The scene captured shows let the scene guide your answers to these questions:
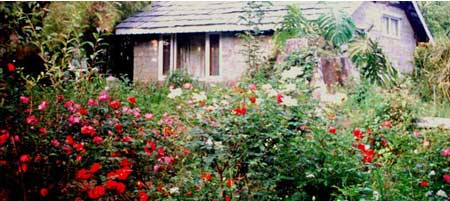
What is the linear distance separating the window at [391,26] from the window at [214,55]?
9.55 ft

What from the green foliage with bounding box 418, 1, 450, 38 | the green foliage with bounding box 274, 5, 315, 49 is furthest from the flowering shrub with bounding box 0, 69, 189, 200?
the green foliage with bounding box 418, 1, 450, 38

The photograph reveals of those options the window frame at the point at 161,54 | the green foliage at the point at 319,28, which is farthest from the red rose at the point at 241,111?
the window frame at the point at 161,54

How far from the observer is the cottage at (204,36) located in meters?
7.41

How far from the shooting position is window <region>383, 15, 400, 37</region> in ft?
28.4

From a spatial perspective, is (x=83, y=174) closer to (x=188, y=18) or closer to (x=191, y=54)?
(x=188, y=18)

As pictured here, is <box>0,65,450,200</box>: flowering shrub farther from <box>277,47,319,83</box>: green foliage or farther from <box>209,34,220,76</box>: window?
<box>209,34,220,76</box>: window

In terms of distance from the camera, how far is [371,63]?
5.02 meters

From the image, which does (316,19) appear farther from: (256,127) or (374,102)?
(256,127)

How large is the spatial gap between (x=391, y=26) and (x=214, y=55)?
339 centimetres

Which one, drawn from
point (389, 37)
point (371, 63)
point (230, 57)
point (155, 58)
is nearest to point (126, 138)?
point (371, 63)

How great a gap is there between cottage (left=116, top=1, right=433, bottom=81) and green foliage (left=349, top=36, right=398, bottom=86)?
1725mm

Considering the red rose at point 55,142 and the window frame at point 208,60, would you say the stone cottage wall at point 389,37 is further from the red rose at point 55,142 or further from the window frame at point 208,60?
the red rose at point 55,142

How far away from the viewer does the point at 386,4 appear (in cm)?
884

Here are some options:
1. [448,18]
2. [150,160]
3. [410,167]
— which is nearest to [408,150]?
[410,167]
